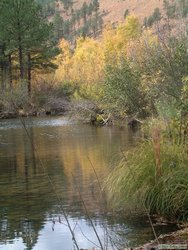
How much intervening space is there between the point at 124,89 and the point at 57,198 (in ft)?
64.4

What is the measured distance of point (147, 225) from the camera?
883cm

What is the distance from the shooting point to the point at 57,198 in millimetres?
9914

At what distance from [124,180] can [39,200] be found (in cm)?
289

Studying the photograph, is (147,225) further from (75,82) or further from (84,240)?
(75,82)

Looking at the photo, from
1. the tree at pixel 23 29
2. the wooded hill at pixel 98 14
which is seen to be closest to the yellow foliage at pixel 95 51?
the tree at pixel 23 29

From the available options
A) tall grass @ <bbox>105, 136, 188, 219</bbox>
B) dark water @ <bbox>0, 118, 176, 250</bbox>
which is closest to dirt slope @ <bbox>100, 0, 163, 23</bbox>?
dark water @ <bbox>0, 118, 176, 250</bbox>

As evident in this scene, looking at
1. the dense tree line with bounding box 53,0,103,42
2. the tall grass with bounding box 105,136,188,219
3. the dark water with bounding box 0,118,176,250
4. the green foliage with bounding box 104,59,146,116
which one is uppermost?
the dense tree line with bounding box 53,0,103,42

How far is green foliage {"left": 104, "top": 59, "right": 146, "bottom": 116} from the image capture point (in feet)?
94.1

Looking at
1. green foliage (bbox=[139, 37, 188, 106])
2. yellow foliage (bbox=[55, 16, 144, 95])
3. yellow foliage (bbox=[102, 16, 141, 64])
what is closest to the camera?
green foliage (bbox=[139, 37, 188, 106])

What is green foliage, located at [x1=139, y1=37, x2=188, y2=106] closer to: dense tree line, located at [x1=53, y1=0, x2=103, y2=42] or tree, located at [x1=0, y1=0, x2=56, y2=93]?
→ tree, located at [x1=0, y1=0, x2=56, y2=93]

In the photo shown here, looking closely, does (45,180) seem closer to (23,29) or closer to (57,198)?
(57,198)

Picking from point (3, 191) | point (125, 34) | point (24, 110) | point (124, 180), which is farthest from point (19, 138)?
point (125, 34)

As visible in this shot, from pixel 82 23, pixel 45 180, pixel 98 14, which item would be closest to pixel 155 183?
pixel 45 180

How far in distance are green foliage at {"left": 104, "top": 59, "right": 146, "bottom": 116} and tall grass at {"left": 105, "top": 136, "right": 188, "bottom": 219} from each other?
61.6 feet
